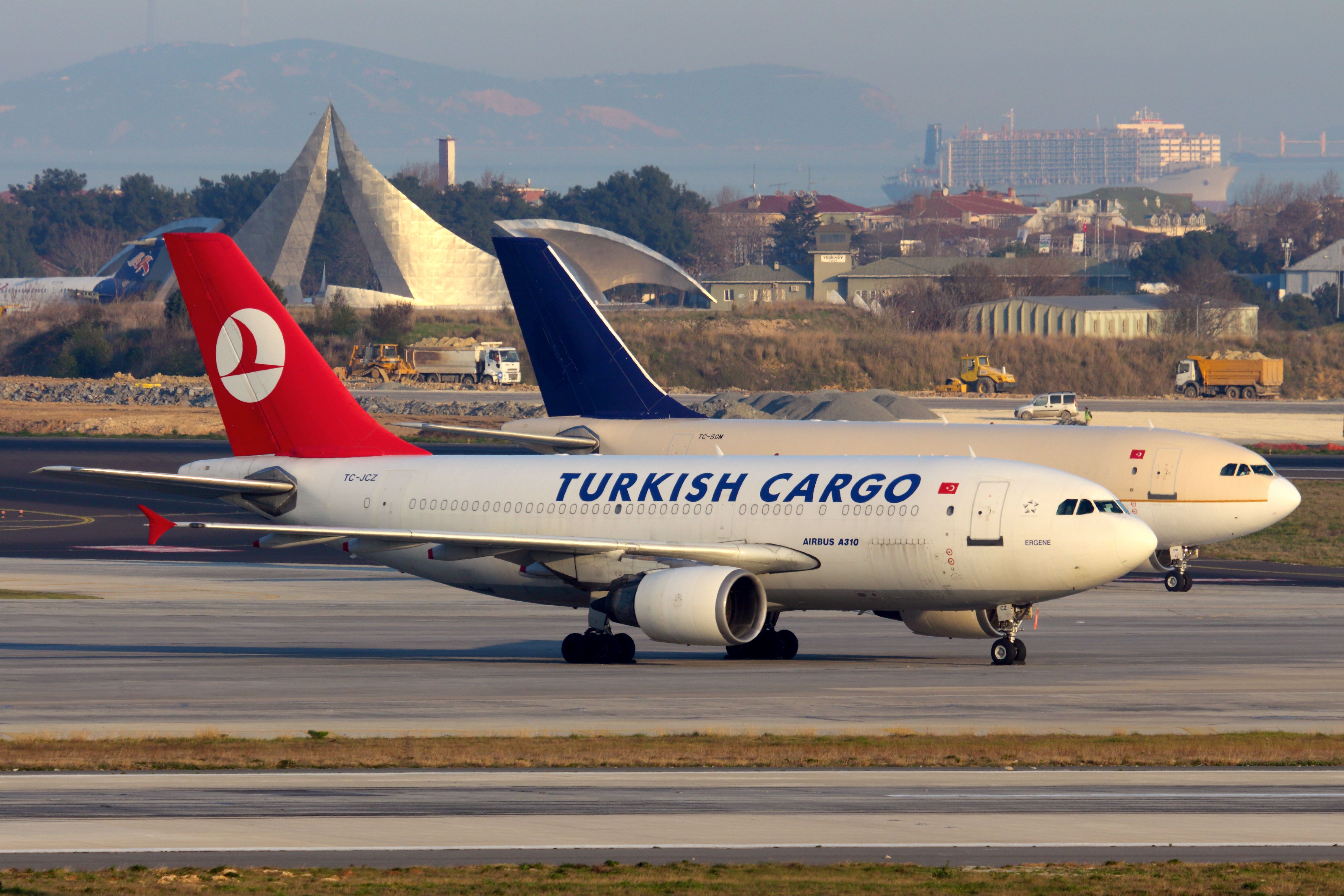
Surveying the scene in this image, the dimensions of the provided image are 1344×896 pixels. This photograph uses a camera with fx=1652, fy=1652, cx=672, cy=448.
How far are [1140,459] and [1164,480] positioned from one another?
91cm

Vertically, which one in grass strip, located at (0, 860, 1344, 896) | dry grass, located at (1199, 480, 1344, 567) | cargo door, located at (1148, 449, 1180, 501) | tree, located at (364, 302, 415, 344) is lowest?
dry grass, located at (1199, 480, 1344, 567)

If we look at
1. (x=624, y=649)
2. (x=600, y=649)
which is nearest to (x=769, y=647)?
(x=624, y=649)

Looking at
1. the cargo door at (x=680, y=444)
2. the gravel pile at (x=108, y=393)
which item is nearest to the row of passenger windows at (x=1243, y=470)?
the cargo door at (x=680, y=444)

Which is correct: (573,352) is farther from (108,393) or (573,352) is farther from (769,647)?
(108,393)

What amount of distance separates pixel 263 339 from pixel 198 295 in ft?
6.53

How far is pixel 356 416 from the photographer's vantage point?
41.7m

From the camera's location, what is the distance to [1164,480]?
47.8 meters

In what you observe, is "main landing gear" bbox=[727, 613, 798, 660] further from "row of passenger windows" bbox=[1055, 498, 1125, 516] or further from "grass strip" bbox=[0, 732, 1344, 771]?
"grass strip" bbox=[0, 732, 1344, 771]

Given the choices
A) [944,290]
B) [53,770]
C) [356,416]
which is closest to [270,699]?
[53,770]

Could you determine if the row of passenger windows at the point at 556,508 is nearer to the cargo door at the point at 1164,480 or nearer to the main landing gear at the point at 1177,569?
the cargo door at the point at 1164,480

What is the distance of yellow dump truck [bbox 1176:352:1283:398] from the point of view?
131500mm

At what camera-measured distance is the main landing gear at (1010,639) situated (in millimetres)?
35219

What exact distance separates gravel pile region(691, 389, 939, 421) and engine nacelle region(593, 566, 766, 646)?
169 feet

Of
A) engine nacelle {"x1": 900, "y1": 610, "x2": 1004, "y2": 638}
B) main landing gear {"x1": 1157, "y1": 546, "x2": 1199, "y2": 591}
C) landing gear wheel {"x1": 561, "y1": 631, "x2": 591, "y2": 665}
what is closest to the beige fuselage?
main landing gear {"x1": 1157, "y1": 546, "x2": 1199, "y2": 591}
